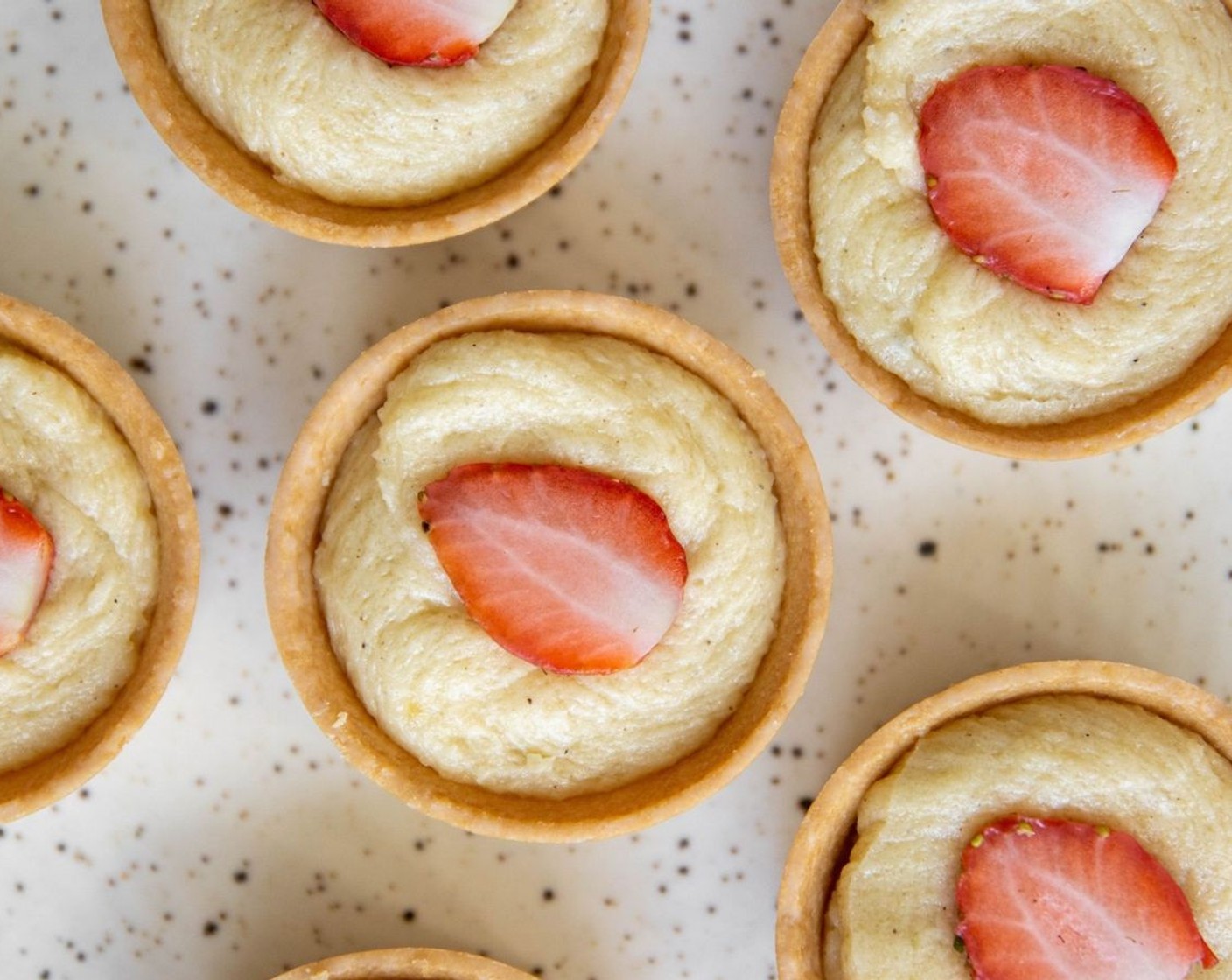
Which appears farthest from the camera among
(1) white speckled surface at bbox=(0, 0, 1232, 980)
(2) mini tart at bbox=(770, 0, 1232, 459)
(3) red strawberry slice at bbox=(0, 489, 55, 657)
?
(1) white speckled surface at bbox=(0, 0, 1232, 980)

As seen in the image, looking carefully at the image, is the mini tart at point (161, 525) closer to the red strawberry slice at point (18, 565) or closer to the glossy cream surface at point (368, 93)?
the red strawberry slice at point (18, 565)

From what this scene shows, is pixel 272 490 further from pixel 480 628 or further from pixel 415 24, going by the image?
pixel 415 24

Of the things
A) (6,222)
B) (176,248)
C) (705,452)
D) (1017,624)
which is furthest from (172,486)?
(1017,624)

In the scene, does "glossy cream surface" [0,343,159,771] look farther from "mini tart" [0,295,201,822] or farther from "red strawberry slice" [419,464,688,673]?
"red strawberry slice" [419,464,688,673]

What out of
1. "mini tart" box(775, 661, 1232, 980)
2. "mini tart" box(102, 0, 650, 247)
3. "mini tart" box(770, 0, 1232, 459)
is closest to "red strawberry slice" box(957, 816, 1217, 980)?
"mini tart" box(775, 661, 1232, 980)

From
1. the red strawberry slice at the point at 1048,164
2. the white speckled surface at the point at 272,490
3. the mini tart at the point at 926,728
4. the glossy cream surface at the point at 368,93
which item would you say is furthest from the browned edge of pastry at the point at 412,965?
the red strawberry slice at the point at 1048,164

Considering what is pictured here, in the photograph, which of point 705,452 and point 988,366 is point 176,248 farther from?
point 988,366

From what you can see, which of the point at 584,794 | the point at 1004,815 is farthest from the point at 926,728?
the point at 584,794
